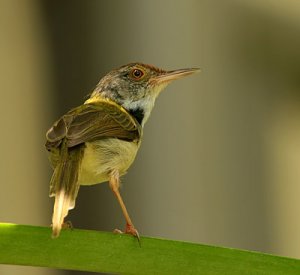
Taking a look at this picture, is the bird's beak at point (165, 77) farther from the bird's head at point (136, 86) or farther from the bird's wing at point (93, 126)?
the bird's wing at point (93, 126)

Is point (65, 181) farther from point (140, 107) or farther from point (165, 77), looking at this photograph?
point (165, 77)

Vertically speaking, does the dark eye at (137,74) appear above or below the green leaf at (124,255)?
below

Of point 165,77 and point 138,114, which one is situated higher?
point 165,77

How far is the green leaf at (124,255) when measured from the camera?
5.83 feet

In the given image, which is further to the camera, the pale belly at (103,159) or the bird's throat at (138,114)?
the bird's throat at (138,114)

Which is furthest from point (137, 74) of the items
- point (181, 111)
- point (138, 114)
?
point (181, 111)

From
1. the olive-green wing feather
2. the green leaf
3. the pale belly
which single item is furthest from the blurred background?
the green leaf

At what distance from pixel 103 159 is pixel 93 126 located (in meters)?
0.16

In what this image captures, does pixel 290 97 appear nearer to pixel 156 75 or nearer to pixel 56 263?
pixel 156 75

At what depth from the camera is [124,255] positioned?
1.88 m

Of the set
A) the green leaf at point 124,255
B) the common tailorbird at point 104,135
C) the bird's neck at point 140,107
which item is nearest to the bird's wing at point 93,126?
the common tailorbird at point 104,135

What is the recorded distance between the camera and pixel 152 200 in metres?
6.52

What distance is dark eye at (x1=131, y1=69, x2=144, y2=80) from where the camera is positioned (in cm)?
445

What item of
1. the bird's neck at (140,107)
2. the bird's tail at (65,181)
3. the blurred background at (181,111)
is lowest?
the blurred background at (181,111)
